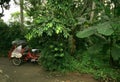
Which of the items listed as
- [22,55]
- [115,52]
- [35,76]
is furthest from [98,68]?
[22,55]

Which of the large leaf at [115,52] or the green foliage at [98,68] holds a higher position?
the large leaf at [115,52]

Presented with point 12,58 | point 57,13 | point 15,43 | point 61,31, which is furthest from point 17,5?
point 61,31

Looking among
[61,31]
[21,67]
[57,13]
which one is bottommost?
[21,67]

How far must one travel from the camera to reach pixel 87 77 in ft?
26.3

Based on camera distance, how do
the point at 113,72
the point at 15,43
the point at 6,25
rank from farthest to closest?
1. the point at 6,25
2. the point at 15,43
3. the point at 113,72

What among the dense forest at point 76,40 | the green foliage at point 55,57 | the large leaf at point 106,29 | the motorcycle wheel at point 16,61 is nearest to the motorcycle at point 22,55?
the motorcycle wheel at point 16,61

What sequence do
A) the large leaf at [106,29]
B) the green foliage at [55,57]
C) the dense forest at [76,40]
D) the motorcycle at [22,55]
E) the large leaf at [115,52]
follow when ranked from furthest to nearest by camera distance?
1. the motorcycle at [22,55]
2. the green foliage at [55,57]
3. the dense forest at [76,40]
4. the large leaf at [115,52]
5. the large leaf at [106,29]

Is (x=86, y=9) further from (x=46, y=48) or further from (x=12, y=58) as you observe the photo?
(x=12, y=58)

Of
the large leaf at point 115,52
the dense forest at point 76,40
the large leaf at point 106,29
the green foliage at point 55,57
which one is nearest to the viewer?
the large leaf at point 106,29

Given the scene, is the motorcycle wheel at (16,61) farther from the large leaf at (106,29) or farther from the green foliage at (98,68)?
the large leaf at (106,29)

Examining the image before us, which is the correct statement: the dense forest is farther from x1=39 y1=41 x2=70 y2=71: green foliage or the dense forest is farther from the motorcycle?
the motorcycle

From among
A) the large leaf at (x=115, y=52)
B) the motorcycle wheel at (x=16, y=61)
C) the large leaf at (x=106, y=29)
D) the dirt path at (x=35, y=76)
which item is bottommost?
the dirt path at (x=35, y=76)

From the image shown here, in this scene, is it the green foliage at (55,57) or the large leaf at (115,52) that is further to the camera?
the green foliage at (55,57)

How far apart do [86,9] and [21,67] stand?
3694mm
